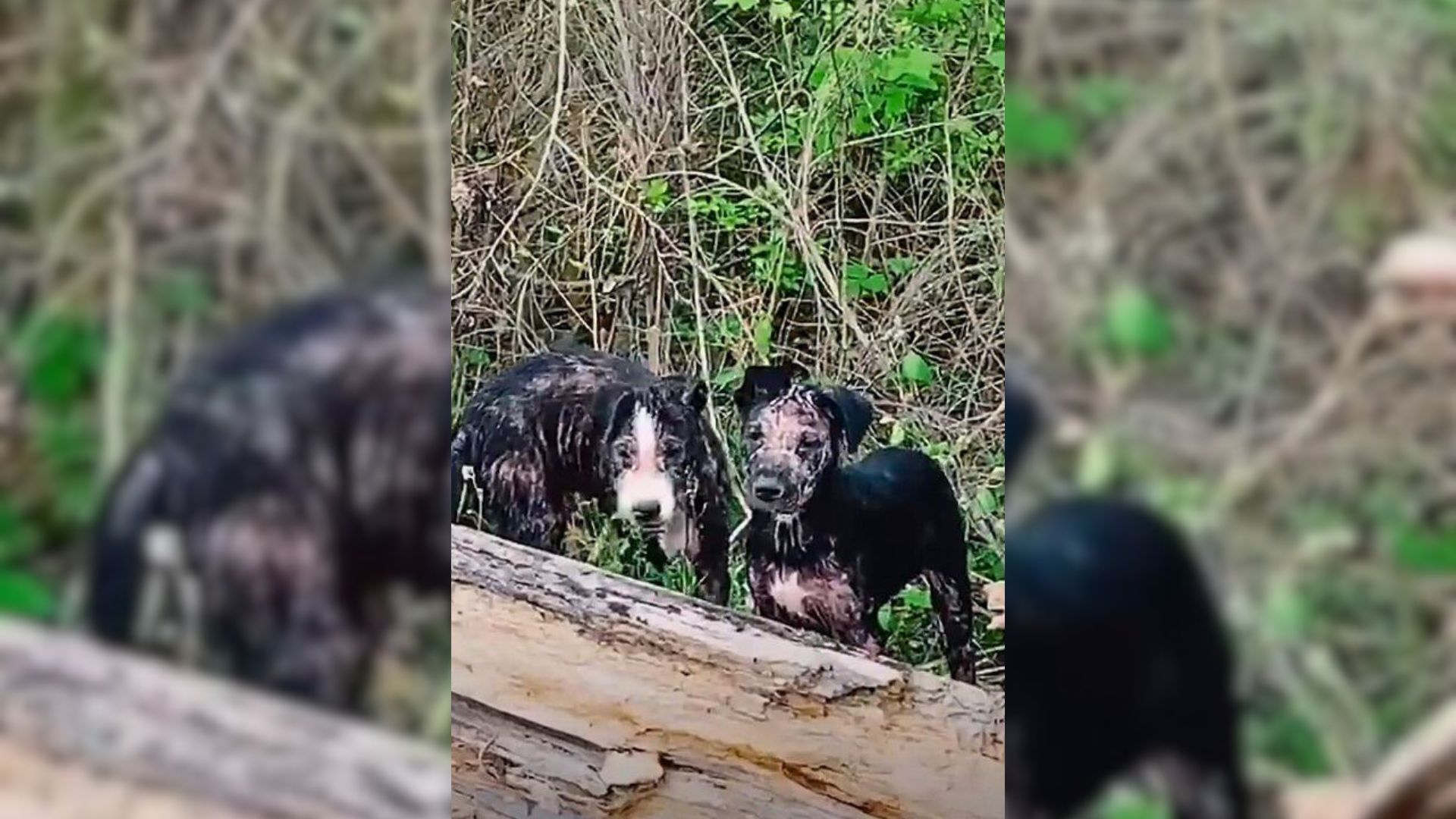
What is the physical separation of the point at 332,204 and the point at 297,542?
0.85ft

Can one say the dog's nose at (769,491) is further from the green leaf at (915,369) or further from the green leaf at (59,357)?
the green leaf at (59,357)

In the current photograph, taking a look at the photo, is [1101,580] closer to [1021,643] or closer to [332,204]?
[1021,643]

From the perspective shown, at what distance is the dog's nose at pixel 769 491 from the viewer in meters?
2.30

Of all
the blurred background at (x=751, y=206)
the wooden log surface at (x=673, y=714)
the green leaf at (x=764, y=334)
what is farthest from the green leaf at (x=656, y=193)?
the wooden log surface at (x=673, y=714)

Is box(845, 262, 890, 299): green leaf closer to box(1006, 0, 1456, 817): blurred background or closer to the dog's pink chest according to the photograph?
the dog's pink chest

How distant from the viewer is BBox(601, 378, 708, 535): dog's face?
2350 mm

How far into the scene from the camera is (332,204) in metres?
1.02

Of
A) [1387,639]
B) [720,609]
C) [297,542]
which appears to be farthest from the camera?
[720,609]

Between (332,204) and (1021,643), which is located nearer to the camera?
(332,204)

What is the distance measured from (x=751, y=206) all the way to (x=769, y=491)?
19.5 inches

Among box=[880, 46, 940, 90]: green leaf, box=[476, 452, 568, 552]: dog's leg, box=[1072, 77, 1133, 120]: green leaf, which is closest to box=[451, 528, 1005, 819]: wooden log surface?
box=[476, 452, 568, 552]: dog's leg

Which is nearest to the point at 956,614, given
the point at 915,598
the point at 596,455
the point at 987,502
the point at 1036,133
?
the point at 915,598

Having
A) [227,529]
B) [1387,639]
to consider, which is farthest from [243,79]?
[1387,639]

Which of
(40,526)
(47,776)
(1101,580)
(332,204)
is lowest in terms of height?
(47,776)
